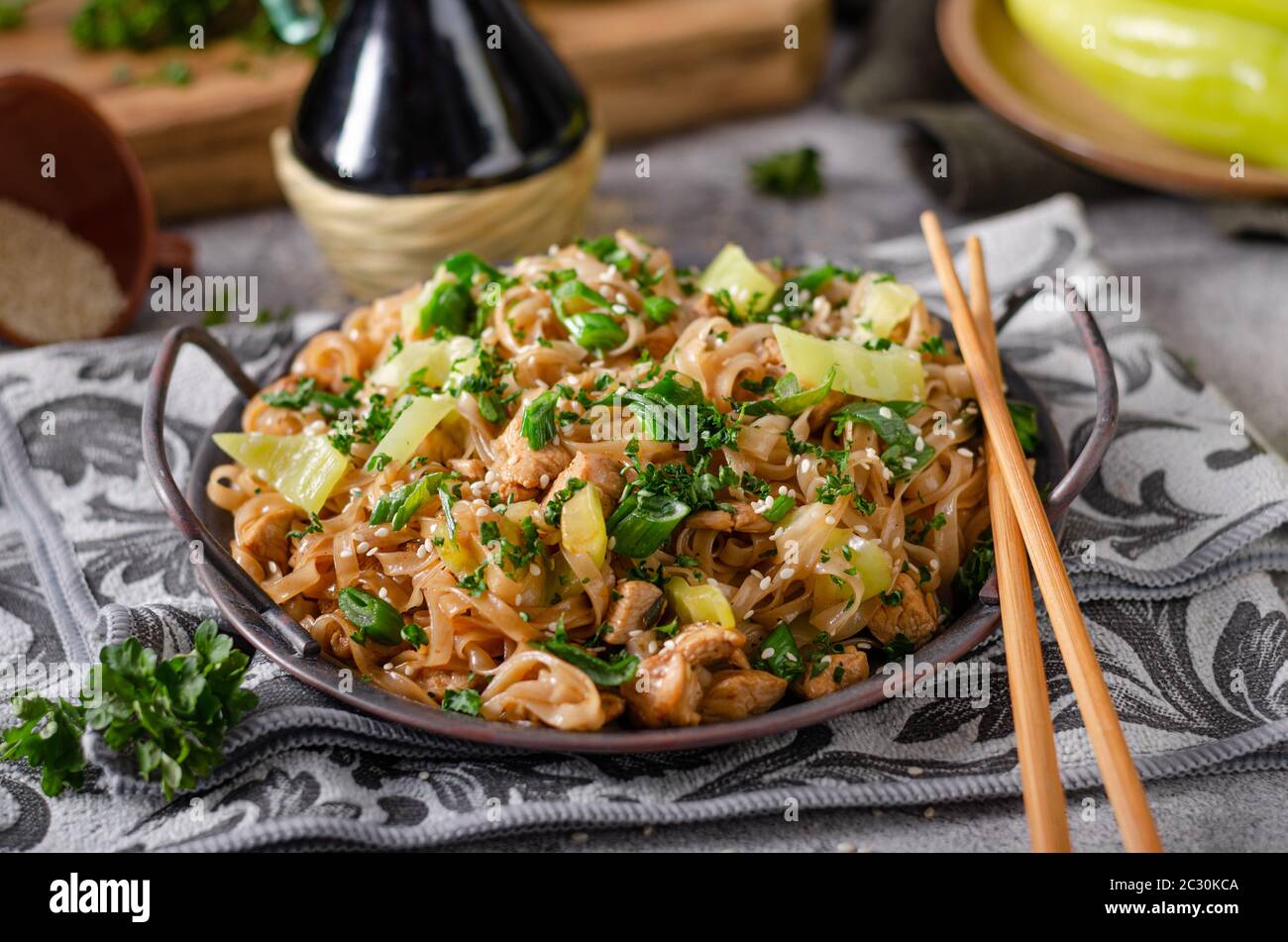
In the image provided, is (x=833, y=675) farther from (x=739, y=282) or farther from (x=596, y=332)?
(x=739, y=282)

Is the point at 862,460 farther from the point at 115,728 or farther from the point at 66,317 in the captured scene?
the point at 66,317

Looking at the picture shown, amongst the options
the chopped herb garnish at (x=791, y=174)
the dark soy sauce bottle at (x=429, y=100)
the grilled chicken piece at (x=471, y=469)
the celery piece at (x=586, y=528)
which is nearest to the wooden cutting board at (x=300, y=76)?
the chopped herb garnish at (x=791, y=174)

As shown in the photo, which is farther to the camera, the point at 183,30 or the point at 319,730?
the point at 183,30

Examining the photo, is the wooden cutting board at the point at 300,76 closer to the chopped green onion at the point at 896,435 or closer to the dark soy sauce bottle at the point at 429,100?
the dark soy sauce bottle at the point at 429,100

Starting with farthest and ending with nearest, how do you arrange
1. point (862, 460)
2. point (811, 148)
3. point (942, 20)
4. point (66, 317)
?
point (811, 148) → point (942, 20) → point (66, 317) → point (862, 460)

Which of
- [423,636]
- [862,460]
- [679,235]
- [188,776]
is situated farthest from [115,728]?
[679,235]

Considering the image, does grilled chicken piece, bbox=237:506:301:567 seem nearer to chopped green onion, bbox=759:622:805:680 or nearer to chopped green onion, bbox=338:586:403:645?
chopped green onion, bbox=338:586:403:645
